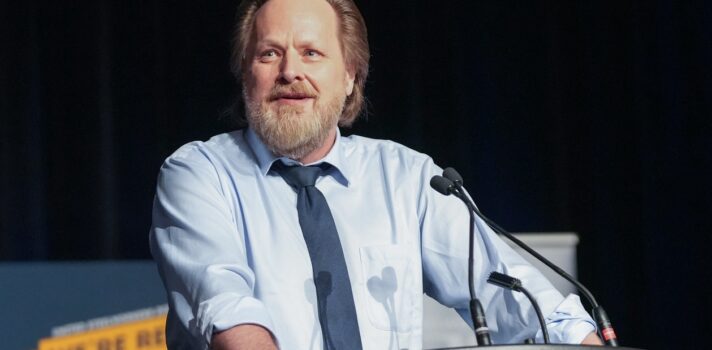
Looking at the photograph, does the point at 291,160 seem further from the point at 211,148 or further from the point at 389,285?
the point at 389,285

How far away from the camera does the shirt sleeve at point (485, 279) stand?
6.45ft

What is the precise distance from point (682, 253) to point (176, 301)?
8.45 feet

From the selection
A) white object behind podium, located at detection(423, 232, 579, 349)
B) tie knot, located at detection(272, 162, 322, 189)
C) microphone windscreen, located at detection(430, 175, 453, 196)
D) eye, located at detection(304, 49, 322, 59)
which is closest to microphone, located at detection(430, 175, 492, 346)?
microphone windscreen, located at detection(430, 175, 453, 196)

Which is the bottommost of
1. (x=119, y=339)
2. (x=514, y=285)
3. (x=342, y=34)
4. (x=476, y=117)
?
(x=119, y=339)

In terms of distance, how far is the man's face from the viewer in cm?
217

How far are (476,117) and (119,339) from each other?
1.76 metres

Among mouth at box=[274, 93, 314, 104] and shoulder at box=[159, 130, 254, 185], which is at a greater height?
mouth at box=[274, 93, 314, 104]

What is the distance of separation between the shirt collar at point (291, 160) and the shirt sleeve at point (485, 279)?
0.55 ft

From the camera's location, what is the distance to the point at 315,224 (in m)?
2.07

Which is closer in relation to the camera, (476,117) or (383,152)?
(383,152)

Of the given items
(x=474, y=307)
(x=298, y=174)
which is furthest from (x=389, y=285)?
(x=474, y=307)

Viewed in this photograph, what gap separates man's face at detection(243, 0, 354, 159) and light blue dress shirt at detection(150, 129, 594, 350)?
0.06 metres

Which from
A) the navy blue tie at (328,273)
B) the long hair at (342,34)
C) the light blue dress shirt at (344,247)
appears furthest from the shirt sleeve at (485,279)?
the long hair at (342,34)

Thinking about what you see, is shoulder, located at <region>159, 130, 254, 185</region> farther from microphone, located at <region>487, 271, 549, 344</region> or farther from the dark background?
the dark background
